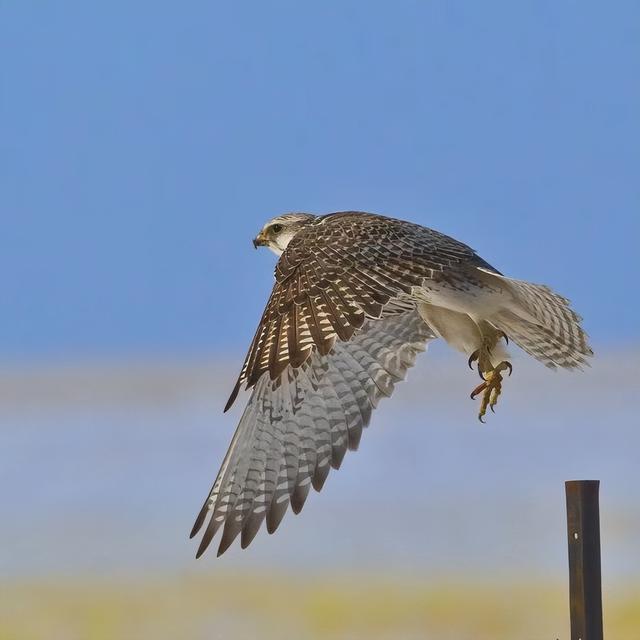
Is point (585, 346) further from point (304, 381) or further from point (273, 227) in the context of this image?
point (273, 227)

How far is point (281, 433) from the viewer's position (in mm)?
5973

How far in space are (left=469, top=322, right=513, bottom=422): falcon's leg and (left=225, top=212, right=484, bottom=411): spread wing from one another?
535 millimetres

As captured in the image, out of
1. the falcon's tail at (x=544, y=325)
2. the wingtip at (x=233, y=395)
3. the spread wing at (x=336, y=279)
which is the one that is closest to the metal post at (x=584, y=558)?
the spread wing at (x=336, y=279)

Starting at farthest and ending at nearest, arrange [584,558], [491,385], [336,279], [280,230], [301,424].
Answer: [280,230] → [491,385] → [301,424] → [336,279] → [584,558]

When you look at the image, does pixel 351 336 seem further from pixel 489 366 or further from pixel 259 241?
pixel 259 241

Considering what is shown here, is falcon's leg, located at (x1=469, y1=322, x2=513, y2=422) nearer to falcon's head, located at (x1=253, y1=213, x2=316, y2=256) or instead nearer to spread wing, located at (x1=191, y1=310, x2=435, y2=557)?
spread wing, located at (x1=191, y1=310, x2=435, y2=557)

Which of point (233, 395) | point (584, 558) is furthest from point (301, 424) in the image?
point (584, 558)

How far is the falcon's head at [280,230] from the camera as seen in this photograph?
6.70 metres

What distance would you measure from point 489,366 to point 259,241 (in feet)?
5.03

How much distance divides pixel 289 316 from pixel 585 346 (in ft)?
6.46

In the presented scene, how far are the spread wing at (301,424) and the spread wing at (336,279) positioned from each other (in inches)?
22.3

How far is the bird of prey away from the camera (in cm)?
494

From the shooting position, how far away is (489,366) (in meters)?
6.33

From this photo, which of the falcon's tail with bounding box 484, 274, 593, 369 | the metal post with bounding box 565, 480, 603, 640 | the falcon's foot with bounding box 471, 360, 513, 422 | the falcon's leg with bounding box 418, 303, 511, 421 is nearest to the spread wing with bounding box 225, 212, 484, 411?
the falcon's tail with bounding box 484, 274, 593, 369
